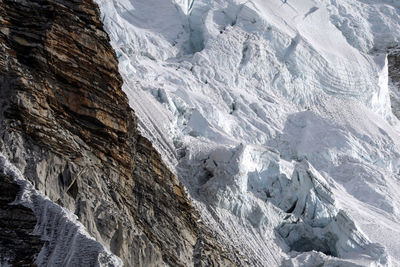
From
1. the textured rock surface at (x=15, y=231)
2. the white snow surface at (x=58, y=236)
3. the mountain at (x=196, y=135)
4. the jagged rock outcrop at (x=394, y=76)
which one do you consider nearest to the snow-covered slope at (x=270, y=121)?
the mountain at (x=196, y=135)

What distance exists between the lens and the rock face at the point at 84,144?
12148mm

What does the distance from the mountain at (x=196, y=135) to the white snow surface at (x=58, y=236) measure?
2cm

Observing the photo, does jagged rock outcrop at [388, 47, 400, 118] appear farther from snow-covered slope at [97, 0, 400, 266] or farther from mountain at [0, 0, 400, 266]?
snow-covered slope at [97, 0, 400, 266]

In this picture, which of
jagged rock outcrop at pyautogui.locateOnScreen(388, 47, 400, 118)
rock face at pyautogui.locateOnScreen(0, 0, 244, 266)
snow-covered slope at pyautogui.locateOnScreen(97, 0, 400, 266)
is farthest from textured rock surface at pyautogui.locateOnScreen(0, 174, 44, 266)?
jagged rock outcrop at pyautogui.locateOnScreen(388, 47, 400, 118)

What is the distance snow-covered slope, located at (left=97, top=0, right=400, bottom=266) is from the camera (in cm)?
2222

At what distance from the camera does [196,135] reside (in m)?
25.3

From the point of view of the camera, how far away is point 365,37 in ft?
142

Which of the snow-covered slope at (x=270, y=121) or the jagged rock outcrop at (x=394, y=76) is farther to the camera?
the jagged rock outcrop at (x=394, y=76)

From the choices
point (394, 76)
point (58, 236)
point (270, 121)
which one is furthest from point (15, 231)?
point (394, 76)

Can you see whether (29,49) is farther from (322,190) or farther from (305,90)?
(305,90)

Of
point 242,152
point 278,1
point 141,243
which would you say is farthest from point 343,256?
point 278,1

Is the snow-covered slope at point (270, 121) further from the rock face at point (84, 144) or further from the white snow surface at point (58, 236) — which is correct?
the white snow surface at point (58, 236)

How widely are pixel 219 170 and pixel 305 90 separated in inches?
462

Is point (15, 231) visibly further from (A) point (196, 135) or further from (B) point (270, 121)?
(B) point (270, 121)
